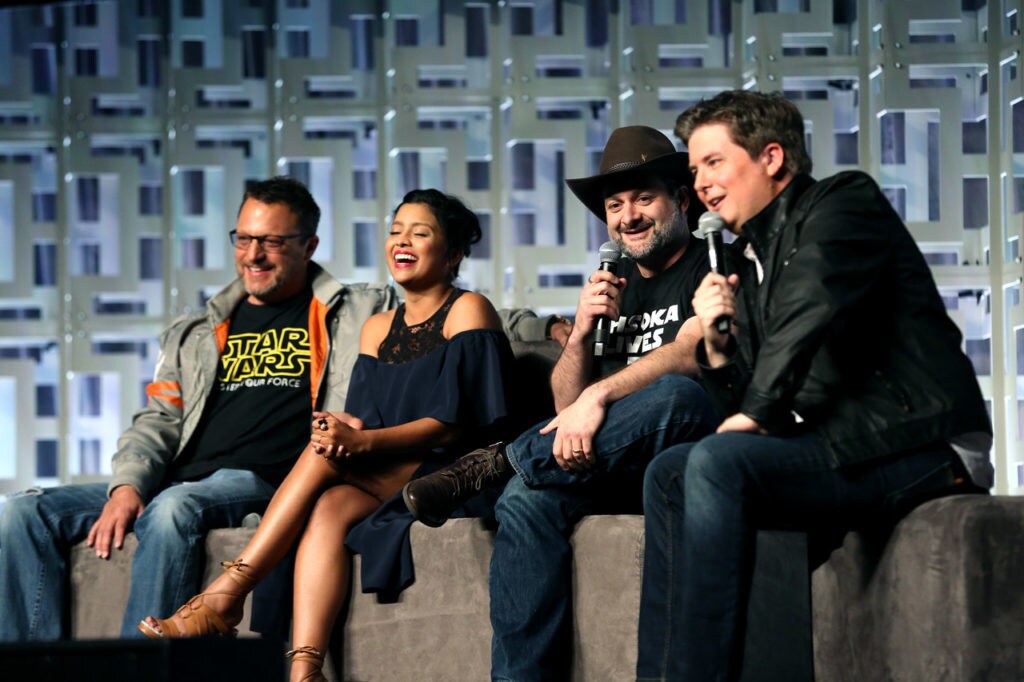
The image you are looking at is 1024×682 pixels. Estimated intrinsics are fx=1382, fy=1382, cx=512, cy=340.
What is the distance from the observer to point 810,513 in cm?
216

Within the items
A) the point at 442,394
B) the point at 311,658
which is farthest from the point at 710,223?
the point at 311,658

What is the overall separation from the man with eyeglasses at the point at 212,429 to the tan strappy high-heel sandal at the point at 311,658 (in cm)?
38

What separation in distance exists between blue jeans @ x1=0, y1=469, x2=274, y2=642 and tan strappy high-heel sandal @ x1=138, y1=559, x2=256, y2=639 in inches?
5.8

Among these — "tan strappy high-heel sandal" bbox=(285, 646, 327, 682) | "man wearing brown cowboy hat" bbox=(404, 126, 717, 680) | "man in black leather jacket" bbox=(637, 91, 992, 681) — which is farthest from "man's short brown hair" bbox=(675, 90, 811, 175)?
"tan strappy high-heel sandal" bbox=(285, 646, 327, 682)

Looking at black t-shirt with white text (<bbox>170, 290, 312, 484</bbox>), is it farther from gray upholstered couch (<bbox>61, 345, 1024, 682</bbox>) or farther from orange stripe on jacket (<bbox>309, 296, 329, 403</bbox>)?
gray upholstered couch (<bbox>61, 345, 1024, 682</bbox>)

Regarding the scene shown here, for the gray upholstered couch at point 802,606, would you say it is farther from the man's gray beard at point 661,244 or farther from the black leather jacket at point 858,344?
the man's gray beard at point 661,244

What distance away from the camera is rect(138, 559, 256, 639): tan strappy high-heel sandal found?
9.29 ft

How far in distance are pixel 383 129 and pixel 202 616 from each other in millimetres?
2184

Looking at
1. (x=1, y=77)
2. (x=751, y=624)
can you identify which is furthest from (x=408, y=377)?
(x=1, y=77)

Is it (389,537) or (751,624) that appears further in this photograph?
(389,537)

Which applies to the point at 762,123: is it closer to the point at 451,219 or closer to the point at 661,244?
the point at 661,244

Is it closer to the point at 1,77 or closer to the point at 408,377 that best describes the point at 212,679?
the point at 408,377

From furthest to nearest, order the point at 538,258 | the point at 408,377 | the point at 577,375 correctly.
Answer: the point at 538,258 → the point at 408,377 → the point at 577,375

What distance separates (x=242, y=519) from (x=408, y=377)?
0.54 metres
